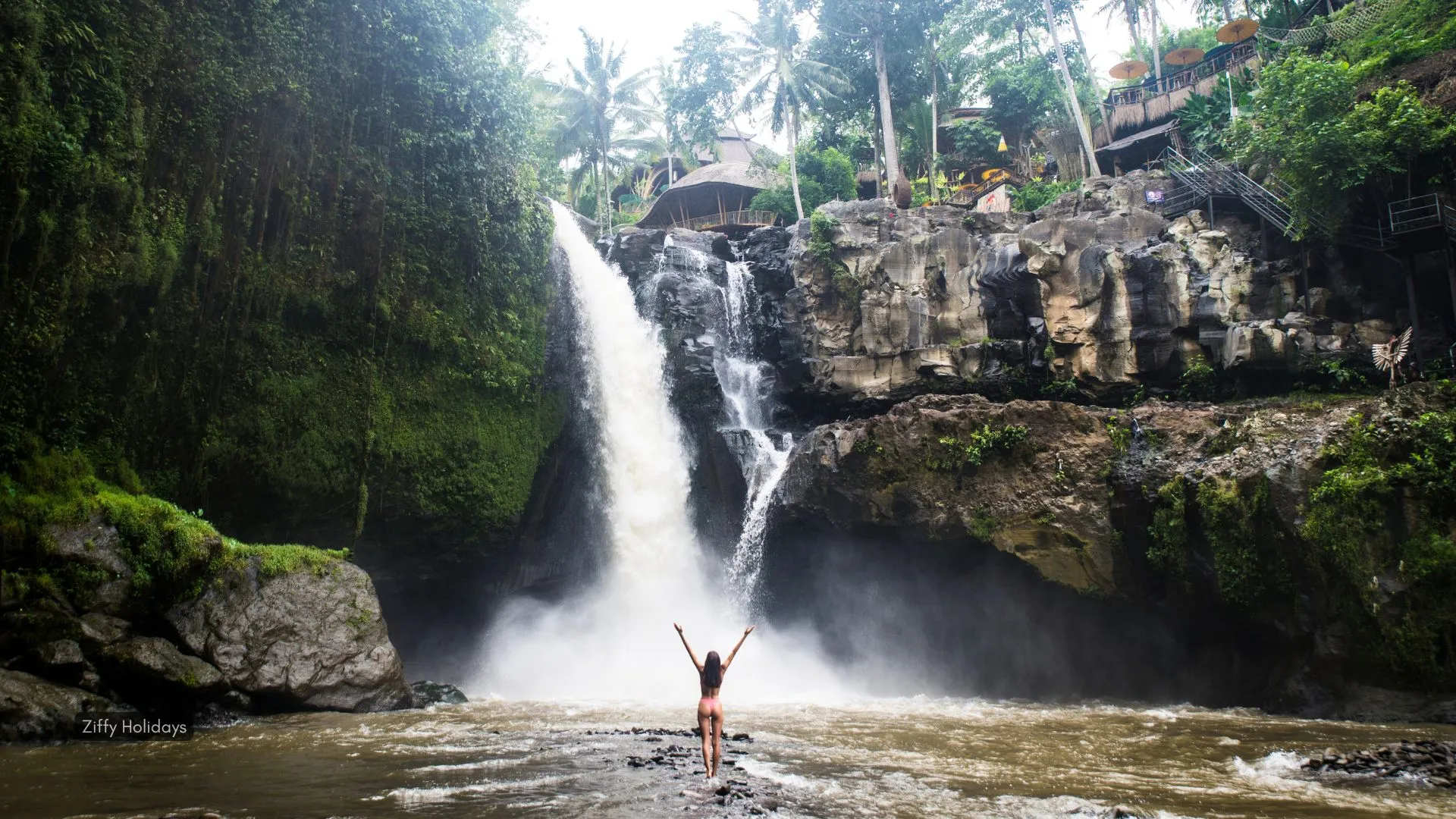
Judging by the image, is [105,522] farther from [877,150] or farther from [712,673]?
[877,150]

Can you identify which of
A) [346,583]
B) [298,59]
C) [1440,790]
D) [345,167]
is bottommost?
[1440,790]

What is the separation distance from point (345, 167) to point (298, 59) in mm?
1960

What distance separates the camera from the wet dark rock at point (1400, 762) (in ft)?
24.0

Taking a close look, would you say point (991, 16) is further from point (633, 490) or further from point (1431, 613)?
point (1431, 613)

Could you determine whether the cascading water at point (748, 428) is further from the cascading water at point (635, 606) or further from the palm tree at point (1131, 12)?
the palm tree at point (1131, 12)

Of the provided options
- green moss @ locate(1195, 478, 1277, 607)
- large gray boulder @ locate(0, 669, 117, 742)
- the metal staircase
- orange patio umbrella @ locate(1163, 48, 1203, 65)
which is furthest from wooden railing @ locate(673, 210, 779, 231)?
large gray boulder @ locate(0, 669, 117, 742)

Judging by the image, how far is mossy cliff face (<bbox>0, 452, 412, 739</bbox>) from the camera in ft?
32.4

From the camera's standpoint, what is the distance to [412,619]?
18141 millimetres

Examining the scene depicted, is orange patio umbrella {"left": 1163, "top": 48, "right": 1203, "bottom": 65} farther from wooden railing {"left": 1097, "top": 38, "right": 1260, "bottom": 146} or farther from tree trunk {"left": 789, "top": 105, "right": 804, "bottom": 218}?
tree trunk {"left": 789, "top": 105, "right": 804, "bottom": 218}

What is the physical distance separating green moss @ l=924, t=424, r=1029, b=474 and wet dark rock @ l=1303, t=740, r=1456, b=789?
7578 mm

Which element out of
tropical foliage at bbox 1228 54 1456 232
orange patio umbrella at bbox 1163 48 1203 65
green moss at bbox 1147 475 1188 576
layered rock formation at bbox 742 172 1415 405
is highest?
orange patio umbrella at bbox 1163 48 1203 65

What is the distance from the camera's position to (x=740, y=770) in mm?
7531

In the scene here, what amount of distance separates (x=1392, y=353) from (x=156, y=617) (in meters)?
20.3

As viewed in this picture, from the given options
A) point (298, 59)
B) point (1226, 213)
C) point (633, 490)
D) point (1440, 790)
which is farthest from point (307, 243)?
point (1226, 213)
